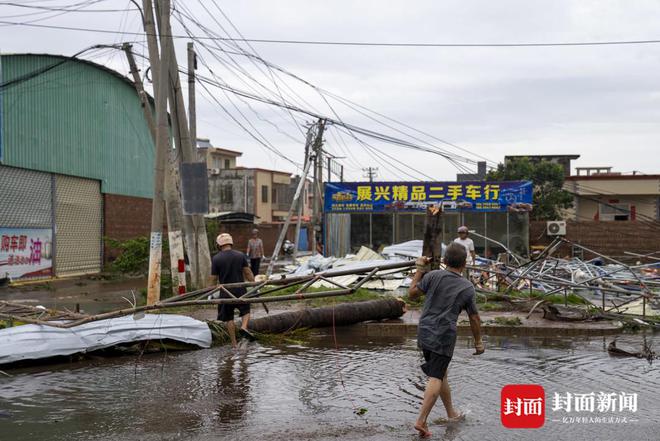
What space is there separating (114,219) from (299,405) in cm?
2420

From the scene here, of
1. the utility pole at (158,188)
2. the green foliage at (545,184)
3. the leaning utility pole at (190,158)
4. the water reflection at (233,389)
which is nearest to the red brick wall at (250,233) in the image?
the leaning utility pole at (190,158)

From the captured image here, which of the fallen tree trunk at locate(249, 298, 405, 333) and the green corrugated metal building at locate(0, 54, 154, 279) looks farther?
the green corrugated metal building at locate(0, 54, 154, 279)

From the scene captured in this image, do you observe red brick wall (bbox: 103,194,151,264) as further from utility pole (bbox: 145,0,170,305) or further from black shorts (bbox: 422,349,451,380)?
black shorts (bbox: 422,349,451,380)

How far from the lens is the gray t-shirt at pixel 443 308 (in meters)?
6.11

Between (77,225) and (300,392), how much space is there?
2155cm

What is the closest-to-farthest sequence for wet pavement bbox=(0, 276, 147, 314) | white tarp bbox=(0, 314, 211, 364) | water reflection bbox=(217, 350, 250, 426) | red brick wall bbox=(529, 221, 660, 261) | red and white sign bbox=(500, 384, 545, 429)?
red and white sign bbox=(500, 384, 545, 429) < water reflection bbox=(217, 350, 250, 426) < white tarp bbox=(0, 314, 211, 364) < wet pavement bbox=(0, 276, 147, 314) < red brick wall bbox=(529, 221, 660, 261)

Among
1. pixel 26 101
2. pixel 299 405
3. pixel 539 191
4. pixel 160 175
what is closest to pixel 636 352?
pixel 299 405

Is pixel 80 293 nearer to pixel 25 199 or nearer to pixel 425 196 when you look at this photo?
pixel 25 199

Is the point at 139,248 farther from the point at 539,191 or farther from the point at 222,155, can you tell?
the point at 222,155

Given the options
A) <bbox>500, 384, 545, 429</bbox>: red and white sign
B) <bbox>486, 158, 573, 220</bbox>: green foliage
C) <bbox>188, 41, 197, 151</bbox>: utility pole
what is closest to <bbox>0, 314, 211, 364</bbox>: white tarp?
<bbox>500, 384, 545, 429</bbox>: red and white sign

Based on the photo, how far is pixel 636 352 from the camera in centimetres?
1014

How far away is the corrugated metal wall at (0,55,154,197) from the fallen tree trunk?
47.8 ft

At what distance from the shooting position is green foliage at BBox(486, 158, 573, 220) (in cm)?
4069

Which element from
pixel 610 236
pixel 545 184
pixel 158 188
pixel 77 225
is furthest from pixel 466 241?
pixel 545 184
